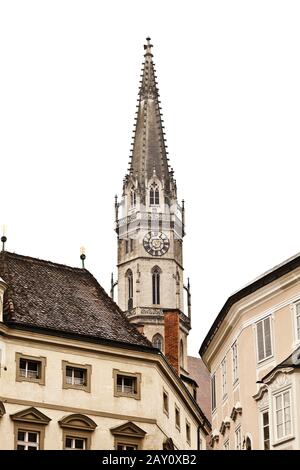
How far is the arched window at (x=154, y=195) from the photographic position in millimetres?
193625

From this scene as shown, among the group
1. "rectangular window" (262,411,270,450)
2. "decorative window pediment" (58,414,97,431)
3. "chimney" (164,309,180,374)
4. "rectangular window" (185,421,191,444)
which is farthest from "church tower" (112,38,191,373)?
"rectangular window" (262,411,270,450)

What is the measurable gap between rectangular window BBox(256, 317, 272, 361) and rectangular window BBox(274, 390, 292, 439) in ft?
13.2

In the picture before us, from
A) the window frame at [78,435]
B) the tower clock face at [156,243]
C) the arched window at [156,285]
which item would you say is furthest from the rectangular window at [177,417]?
the tower clock face at [156,243]

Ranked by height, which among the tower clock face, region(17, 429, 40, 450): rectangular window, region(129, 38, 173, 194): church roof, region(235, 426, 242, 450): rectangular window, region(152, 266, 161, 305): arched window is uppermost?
region(129, 38, 173, 194): church roof

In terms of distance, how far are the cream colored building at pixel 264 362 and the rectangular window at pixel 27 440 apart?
991 centimetres

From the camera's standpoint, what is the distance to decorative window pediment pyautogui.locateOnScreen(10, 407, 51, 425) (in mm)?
62125

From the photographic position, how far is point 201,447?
264ft

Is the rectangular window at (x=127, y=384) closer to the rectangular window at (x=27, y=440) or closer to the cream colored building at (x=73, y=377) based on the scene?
the cream colored building at (x=73, y=377)

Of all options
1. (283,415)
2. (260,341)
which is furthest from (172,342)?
(283,415)

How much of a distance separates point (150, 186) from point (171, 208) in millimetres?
5201

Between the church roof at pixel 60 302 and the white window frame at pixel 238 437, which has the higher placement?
the church roof at pixel 60 302

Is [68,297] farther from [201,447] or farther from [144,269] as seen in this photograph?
[144,269]

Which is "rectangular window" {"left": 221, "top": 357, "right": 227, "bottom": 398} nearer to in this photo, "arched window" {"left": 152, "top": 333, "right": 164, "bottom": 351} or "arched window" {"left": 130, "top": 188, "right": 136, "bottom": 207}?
"arched window" {"left": 152, "top": 333, "right": 164, "bottom": 351}
